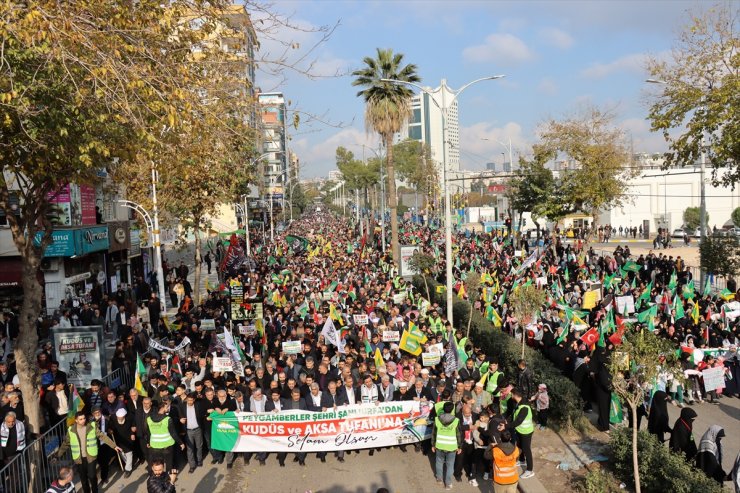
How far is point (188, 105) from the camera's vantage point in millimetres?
8328

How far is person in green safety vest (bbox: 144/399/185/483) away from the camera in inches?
379

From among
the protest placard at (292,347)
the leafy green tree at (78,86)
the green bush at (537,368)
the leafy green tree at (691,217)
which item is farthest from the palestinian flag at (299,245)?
the leafy green tree at (691,217)

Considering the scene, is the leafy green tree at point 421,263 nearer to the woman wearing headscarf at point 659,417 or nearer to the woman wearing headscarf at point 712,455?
the woman wearing headscarf at point 659,417

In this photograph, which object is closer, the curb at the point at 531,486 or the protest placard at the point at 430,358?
the curb at the point at 531,486

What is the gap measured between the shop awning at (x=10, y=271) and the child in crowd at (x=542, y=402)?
21146 millimetres

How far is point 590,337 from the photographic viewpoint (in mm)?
14797

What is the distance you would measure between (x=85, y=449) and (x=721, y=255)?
66.0 ft

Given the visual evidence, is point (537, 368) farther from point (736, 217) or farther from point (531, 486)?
point (736, 217)

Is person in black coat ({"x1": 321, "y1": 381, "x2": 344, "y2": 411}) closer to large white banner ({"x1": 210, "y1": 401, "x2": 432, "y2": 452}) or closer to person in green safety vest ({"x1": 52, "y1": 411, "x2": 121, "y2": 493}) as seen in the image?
large white banner ({"x1": 210, "y1": 401, "x2": 432, "y2": 452})

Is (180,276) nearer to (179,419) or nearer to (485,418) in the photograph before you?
(179,419)

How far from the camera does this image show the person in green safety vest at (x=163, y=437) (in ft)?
31.6

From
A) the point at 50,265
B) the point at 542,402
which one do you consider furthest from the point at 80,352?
the point at 50,265

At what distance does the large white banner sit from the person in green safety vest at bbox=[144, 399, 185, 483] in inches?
33.9

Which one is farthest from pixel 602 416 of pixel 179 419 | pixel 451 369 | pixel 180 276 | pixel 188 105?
pixel 180 276
